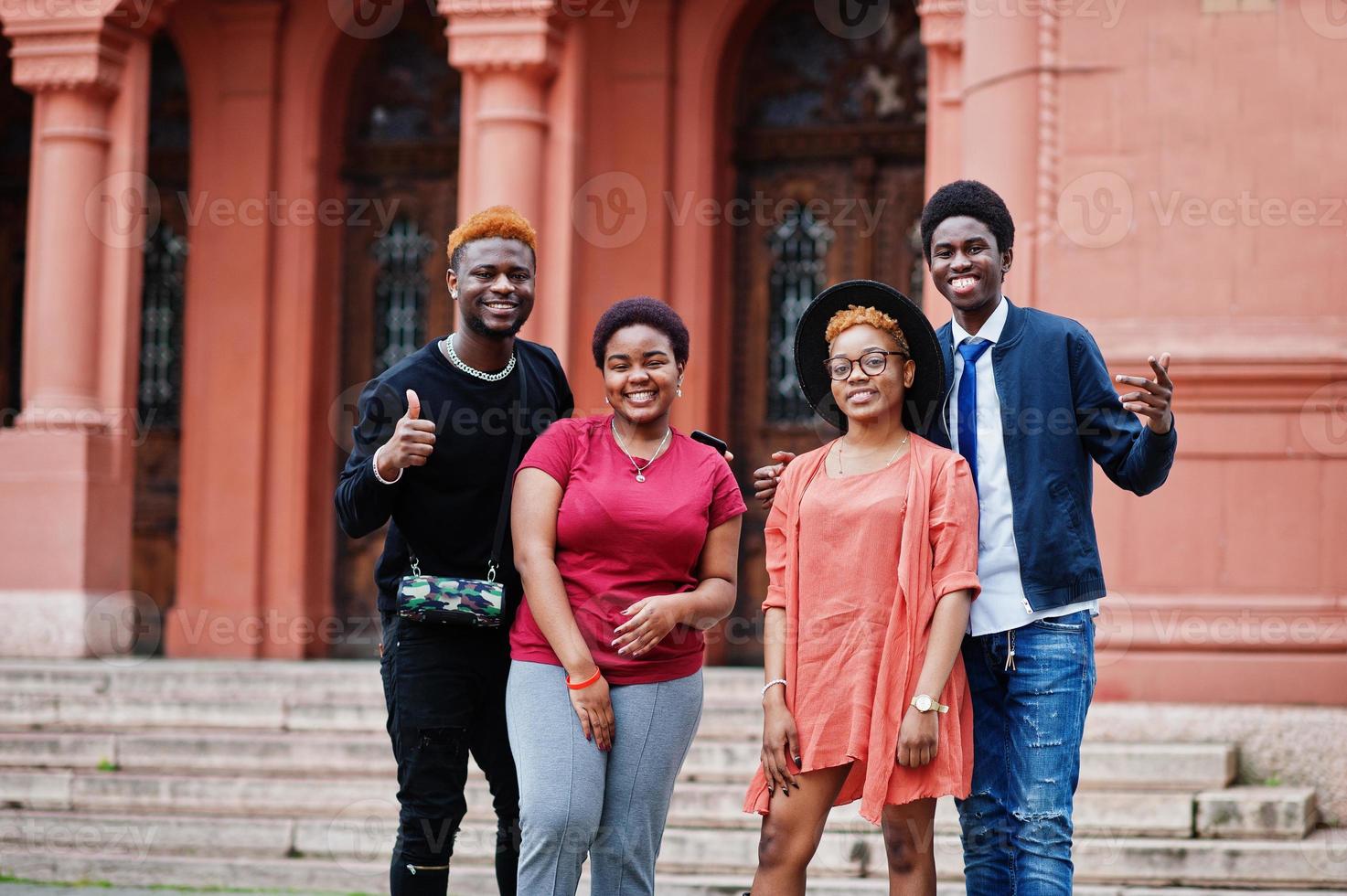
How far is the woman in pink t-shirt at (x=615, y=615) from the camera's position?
412 cm

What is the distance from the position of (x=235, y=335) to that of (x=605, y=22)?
10.7ft

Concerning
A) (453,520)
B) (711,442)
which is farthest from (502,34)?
(453,520)

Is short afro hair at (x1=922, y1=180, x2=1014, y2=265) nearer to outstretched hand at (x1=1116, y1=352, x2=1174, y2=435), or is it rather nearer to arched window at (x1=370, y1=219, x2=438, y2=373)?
outstretched hand at (x1=1116, y1=352, x2=1174, y2=435)

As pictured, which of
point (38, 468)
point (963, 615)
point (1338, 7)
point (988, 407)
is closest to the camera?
point (963, 615)

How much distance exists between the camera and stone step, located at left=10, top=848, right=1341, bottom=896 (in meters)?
6.32

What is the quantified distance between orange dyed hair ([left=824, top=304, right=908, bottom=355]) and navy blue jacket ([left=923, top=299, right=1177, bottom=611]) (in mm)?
170

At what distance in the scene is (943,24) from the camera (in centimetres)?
898

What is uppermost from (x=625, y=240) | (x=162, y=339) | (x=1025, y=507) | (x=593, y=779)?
(x=625, y=240)

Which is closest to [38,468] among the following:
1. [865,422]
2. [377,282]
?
[377,282]

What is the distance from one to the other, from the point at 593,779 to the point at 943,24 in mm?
6005

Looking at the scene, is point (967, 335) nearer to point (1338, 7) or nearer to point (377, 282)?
A: point (1338, 7)

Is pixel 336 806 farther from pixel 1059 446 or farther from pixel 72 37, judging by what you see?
pixel 72 37

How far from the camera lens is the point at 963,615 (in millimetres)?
3996

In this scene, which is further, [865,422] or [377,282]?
[377,282]
